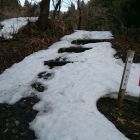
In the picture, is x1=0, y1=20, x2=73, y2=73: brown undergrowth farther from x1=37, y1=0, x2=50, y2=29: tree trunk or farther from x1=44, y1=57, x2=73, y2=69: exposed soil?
x1=44, y1=57, x2=73, y2=69: exposed soil

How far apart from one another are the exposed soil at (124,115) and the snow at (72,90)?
9.5 inches

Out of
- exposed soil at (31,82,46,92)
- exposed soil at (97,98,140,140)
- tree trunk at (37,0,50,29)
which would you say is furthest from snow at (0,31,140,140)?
tree trunk at (37,0,50,29)

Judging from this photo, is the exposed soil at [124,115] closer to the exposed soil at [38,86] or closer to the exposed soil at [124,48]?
the exposed soil at [38,86]

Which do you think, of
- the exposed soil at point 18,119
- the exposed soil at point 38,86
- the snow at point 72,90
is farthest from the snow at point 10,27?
the exposed soil at point 18,119

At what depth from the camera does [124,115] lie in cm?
693

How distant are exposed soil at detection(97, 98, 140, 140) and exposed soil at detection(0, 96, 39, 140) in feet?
5.17

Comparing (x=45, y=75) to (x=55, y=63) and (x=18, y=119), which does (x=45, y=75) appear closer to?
(x=55, y=63)

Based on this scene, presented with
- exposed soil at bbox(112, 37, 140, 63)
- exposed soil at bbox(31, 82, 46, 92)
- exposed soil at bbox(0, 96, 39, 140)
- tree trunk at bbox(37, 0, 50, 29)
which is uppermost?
tree trunk at bbox(37, 0, 50, 29)

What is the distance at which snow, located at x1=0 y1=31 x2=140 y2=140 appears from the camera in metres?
5.86

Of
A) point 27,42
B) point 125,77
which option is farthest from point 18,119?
point 27,42

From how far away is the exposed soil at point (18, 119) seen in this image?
5922 millimetres

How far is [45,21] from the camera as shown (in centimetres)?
1549

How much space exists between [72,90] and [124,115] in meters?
1.42

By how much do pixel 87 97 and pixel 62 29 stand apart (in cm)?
1062
